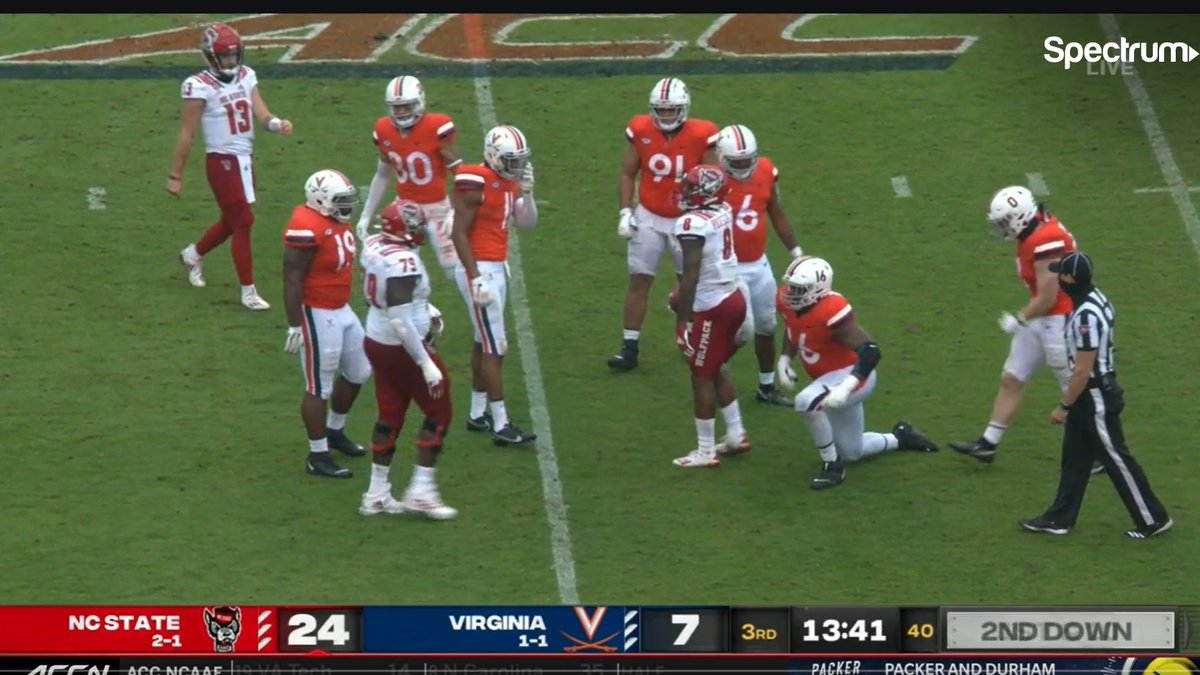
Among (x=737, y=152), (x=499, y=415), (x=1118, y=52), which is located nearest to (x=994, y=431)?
(x=737, y=152)

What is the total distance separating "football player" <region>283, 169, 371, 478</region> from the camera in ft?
49.4

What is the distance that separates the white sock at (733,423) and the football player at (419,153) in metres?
2.23

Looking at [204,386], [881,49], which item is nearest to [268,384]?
[204,386]

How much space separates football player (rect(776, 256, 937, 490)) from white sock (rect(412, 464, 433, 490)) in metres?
2.25

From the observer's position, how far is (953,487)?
15359mm

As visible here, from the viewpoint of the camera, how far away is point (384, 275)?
47.2 feet

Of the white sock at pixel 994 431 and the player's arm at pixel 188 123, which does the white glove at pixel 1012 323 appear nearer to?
the white sock at pixel 994 431

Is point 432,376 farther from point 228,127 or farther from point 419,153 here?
point 228,127

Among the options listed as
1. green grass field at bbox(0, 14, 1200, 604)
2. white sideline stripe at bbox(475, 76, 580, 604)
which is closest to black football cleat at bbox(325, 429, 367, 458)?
green grass field at bbox(0, 14, 1200, 604)

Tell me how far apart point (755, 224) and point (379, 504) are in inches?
127

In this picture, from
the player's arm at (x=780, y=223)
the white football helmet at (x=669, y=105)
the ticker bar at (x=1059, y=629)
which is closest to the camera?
the ticker bar at (x=1059, y=629)

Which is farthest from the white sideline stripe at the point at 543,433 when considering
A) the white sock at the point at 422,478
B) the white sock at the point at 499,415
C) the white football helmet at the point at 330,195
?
the white football helmet at the point at 330,195

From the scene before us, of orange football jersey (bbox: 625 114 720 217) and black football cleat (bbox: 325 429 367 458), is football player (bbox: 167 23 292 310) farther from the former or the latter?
orange football jersey (bbox: 625 114 720 217)

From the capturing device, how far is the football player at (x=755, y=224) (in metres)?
16.2
